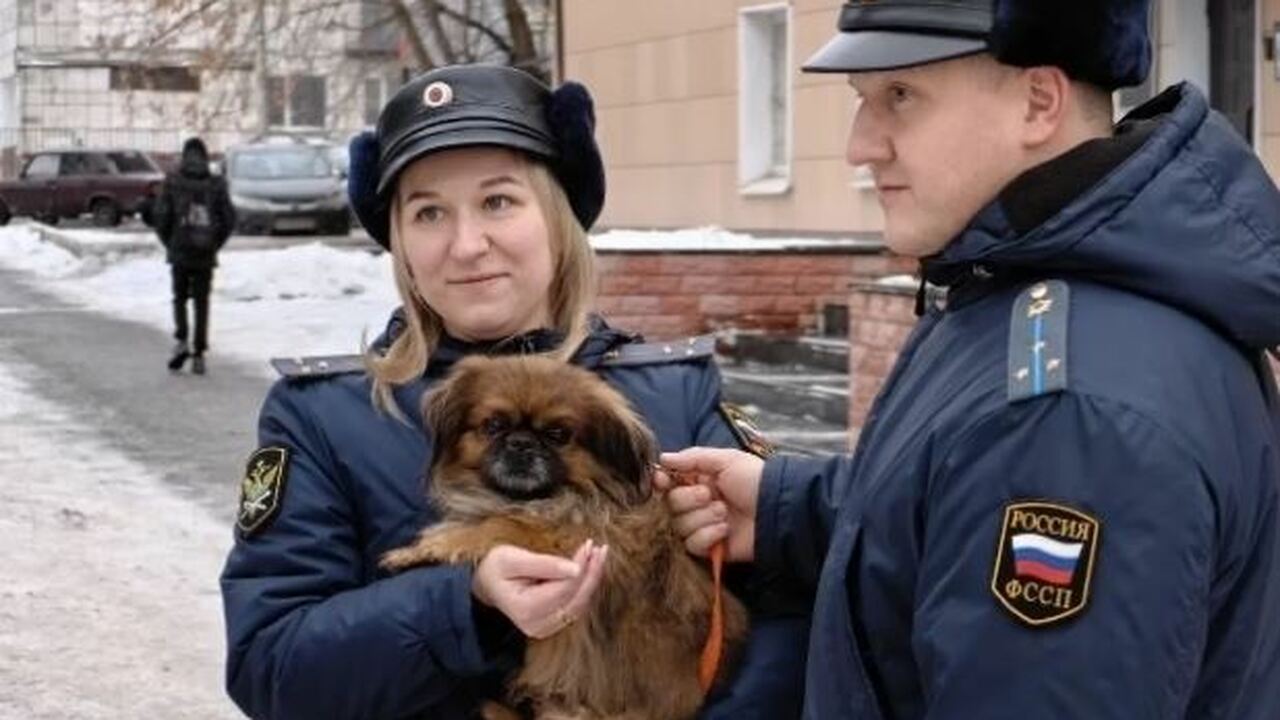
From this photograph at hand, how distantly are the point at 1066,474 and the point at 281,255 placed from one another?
87.9ft

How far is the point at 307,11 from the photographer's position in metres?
29.0

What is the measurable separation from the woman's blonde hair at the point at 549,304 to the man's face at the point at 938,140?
0.86 meters

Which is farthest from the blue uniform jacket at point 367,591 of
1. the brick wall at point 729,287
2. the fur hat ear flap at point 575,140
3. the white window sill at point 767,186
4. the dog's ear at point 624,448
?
the white window sill at point 767,186

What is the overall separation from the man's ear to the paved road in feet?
30.6

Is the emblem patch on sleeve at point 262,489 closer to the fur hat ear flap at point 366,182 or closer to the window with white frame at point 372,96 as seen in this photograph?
the fur hat ear flap at point 366,182

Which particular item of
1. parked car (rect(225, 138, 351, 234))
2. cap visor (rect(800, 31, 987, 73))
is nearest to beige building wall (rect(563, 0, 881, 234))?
parked car (rect(225, 138, 351, 234))

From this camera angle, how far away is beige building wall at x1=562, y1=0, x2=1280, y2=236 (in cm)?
1938

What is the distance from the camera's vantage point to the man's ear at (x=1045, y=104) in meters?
2.07

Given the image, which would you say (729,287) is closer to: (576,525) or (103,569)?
(103,569)

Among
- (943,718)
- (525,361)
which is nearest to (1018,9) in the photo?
(943,718)

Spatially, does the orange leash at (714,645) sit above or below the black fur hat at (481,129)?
below

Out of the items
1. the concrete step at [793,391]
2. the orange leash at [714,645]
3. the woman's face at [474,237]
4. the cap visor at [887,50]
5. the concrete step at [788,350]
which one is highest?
the cap visor at [887,50]

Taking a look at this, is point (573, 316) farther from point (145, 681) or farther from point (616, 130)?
point (616, 130)

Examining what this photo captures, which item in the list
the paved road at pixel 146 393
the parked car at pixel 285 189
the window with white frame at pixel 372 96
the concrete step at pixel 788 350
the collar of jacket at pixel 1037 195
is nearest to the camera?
the collar of jacket at pixel 1037 195
